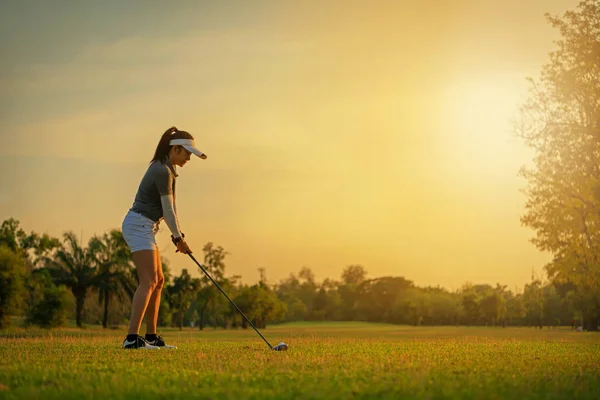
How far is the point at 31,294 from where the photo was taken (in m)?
60.9

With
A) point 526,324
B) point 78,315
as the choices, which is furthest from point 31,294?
point 526,324

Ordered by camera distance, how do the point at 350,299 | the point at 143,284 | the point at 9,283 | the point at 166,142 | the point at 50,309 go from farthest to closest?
the point at 350,299, the point at 50,309, the point at 9,283, the point at 166,142, the point at 143,284

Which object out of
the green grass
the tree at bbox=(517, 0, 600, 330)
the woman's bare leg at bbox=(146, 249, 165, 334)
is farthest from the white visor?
the tree at bbox=(517, 0, 600, 330)

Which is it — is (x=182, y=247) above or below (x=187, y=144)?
below

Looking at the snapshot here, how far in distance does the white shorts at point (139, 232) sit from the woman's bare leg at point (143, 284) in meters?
0.11

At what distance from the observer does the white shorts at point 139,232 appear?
35.6ft

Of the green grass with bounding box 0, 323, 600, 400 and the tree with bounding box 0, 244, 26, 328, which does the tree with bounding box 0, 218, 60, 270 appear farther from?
the green grass with bounding box 0, 323, 600, 400

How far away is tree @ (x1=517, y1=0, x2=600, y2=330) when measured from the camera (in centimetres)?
2895

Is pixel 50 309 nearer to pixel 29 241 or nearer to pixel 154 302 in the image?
pixel 29 241

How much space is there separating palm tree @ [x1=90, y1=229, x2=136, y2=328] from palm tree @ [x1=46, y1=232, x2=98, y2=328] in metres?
0.70

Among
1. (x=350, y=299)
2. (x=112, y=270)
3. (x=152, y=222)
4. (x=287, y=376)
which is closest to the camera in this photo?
(x=287, y=376)

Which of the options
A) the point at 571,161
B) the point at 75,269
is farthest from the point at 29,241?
the point at 571,161

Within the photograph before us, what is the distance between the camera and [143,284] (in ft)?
35.3

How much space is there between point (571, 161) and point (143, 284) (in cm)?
2413
